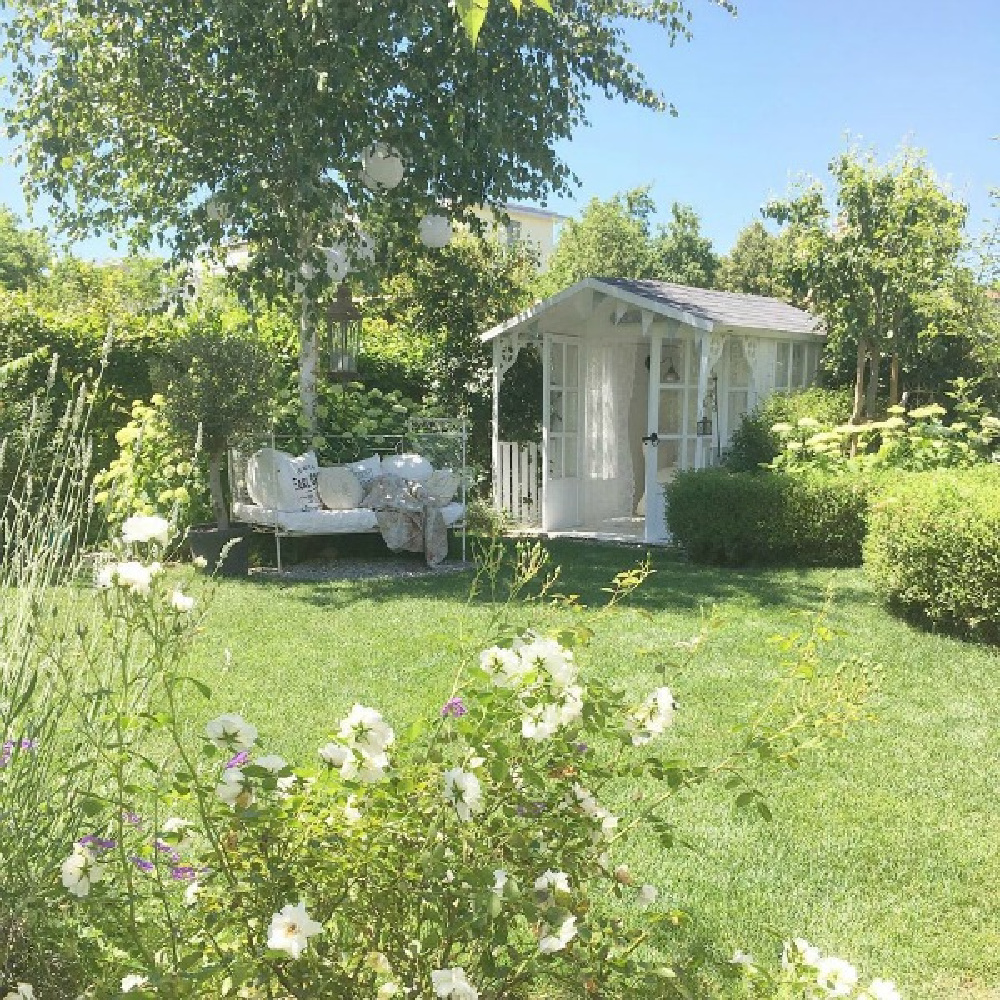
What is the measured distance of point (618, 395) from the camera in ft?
39.2

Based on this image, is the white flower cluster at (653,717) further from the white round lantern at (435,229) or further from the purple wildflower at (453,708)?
the white round lantern at (435,229)

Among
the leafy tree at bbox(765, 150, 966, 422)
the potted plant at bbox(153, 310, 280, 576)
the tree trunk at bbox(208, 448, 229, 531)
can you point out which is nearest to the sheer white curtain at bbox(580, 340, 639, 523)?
the leafy tree at bbox(765, 150, 966, 422)

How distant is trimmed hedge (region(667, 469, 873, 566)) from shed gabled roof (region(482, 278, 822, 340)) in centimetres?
185

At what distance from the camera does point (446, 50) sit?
859 cm

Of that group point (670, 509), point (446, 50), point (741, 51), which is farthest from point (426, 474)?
point (741, 51)

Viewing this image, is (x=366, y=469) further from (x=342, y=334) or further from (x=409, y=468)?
(x=342, y=334)

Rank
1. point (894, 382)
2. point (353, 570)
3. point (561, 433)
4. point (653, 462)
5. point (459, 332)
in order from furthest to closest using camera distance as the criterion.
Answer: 1. point (894, 382)
2. point (459, 332)
3. point (561, 433)
4. point (653, 462)
5. point (353, 570)

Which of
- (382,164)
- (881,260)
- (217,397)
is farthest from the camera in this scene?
(881,260)

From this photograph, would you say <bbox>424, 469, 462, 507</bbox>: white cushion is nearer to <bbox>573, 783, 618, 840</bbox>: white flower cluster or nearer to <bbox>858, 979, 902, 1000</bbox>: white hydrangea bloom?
<bbox>573, 783, 618, 840</bbox>: white flower cluster

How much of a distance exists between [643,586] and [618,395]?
15.2ft

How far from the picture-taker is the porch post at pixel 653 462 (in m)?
10.2

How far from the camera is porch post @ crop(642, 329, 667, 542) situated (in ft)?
33.4

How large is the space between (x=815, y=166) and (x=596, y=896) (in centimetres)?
1220

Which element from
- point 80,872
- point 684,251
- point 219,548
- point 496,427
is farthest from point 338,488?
point 684,251
